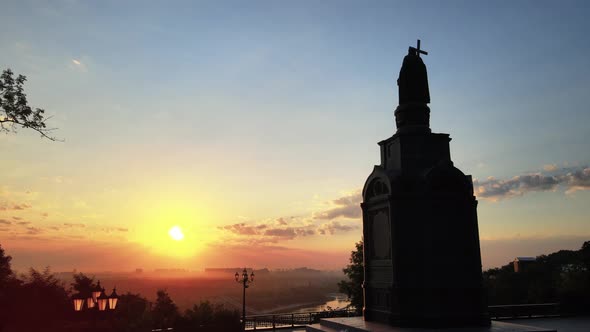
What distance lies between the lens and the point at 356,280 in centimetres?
3381

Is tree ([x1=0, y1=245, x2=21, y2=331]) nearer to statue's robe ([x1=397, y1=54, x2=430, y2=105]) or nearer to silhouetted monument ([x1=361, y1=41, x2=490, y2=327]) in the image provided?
silhouetted monument ([x1=361, y1=41, x2=490, y2=327])

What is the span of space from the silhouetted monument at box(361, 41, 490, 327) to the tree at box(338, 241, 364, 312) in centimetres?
1214

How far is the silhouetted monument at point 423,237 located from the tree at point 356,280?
12.1m

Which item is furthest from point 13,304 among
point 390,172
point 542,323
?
point 542,323

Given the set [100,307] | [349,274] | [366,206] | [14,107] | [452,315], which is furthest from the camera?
[349,274]

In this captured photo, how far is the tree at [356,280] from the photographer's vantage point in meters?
33.2

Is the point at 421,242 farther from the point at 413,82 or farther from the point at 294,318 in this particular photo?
the point at 294,318

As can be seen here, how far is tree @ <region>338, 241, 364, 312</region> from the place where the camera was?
33219mm

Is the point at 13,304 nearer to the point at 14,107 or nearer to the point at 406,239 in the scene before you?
the point at 14,107

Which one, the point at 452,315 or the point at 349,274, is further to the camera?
the point at 349,274

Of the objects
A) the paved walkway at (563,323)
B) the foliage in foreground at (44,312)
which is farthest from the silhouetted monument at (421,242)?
the foliage in foreground at (44,312)

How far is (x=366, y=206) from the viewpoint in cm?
2269

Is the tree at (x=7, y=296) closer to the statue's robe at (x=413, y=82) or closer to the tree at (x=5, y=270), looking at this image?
the tree at (x=5, y=270)

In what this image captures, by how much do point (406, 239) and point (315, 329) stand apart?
257 inches
